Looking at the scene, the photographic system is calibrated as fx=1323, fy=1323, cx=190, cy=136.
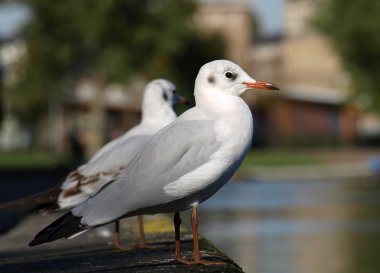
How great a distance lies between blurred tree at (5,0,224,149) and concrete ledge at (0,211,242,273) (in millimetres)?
60890

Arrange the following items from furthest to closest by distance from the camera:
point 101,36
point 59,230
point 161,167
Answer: point 101,36
point 161,167
point 59,230

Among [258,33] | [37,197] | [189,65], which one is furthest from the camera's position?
[258,33]

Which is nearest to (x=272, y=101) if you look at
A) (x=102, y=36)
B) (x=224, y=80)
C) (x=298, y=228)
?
(x=102, y=36)

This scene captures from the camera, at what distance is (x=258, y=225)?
23328 mm

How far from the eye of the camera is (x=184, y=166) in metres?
9.35

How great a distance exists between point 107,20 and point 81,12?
1572mm

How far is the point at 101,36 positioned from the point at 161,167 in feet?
223

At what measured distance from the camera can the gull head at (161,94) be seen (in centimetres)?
1260

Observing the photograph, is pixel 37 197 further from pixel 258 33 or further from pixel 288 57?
pixel 258 33

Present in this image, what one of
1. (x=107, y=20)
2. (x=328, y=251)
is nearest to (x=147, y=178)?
(x=328, y=251)

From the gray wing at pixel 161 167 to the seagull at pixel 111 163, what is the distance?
2103 millimetres

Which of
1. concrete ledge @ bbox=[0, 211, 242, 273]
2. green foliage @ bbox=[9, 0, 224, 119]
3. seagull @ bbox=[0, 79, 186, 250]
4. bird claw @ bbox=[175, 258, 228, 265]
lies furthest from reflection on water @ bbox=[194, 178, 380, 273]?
green foliage @ bbox=[9, 0, 224, 119]

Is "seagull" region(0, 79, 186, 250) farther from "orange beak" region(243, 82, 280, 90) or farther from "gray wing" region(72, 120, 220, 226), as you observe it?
"orange beak" region(243, 82, 280, 90)

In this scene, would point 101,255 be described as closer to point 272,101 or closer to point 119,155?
point 119,155
